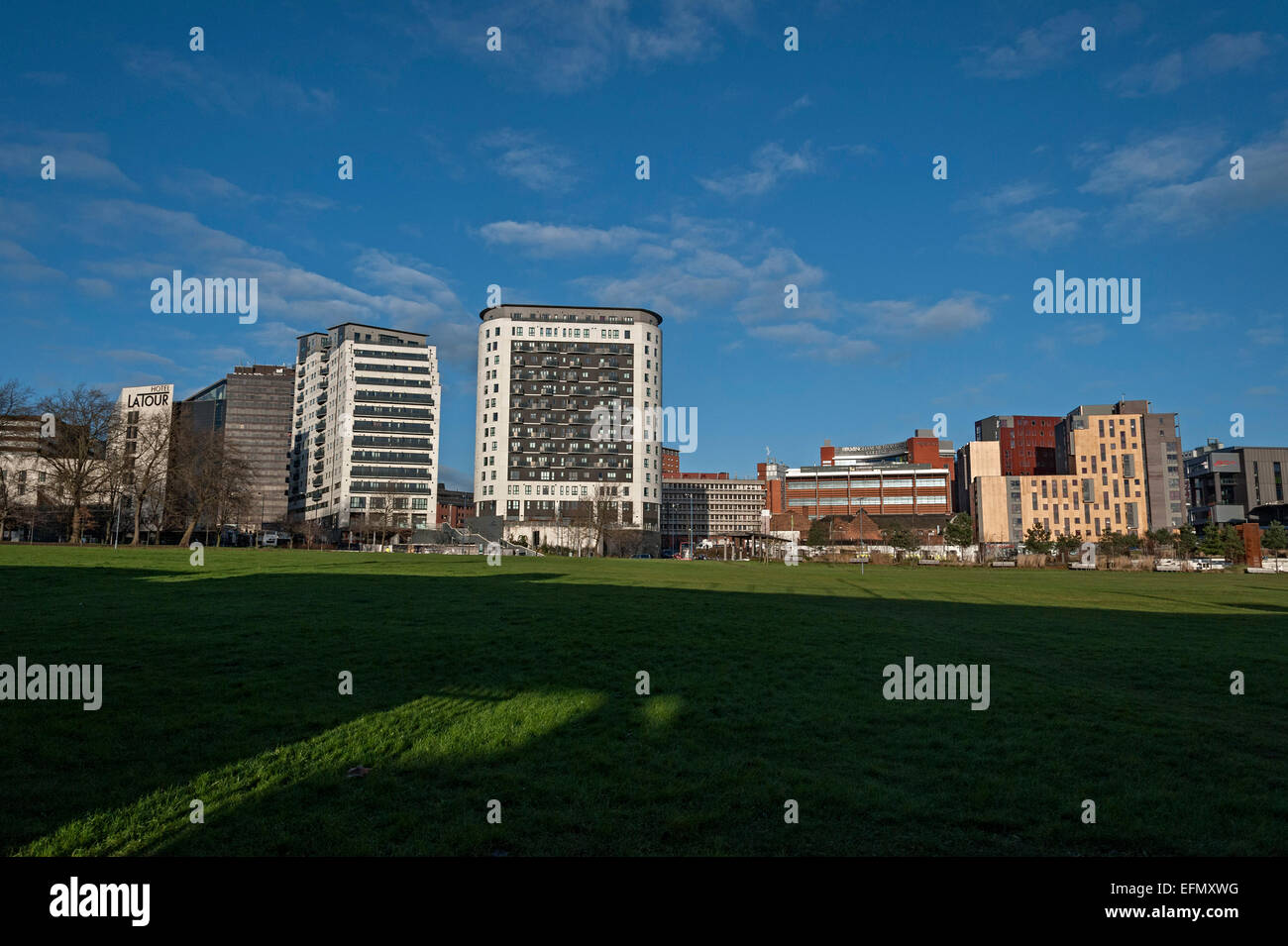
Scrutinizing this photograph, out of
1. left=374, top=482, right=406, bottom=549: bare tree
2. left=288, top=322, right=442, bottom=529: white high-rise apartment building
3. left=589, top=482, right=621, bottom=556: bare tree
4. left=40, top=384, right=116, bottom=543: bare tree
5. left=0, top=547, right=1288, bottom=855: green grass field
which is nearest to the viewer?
left=0, top=547, right=1288, bottom=855: green grass field

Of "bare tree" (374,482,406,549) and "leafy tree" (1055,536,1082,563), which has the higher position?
"bare tree" (374,482,406,549)

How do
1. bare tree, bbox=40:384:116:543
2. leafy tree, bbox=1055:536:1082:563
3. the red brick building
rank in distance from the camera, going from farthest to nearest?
the red brick building
leafy tree, bbox=1055:536:1082:563
bare tree, bbox=40:384:116:543

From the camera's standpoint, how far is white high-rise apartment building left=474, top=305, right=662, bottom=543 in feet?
547

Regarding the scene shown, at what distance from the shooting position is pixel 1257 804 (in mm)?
7988

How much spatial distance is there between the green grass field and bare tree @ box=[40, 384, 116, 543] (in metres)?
50.4

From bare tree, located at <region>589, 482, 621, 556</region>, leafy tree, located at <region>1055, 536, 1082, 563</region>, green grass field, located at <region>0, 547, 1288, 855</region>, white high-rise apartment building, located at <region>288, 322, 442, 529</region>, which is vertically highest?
white high-rise apartment building, located at <region>288, 322, 442, 529</region>

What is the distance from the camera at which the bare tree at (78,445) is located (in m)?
62.5

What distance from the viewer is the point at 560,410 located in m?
169

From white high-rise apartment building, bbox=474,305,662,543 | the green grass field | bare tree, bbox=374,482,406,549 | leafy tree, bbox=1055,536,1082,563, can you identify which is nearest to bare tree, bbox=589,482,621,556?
white high-rise apartment building, bbox=474,305,662,543

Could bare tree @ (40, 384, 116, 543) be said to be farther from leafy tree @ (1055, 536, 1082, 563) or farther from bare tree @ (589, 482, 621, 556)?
leafy tree @ (1055, 536, 1082, 563)

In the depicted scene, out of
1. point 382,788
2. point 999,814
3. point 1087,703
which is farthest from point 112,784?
point 1087,703

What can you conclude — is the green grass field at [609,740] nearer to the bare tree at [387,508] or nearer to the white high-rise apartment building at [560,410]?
the bare tree at [387,508]

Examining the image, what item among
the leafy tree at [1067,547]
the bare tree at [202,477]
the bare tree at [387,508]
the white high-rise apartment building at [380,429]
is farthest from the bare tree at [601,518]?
the leafy tree at [1067,547]
